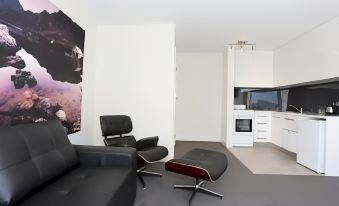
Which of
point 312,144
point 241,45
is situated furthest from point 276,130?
point 241,45

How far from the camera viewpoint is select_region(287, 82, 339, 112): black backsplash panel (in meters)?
4.63

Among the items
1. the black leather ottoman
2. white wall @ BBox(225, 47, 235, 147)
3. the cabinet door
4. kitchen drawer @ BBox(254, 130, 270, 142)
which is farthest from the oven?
the black leather ottoman

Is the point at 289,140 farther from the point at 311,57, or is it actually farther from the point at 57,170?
the point at 57,170

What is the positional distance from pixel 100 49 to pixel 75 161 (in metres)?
2.62

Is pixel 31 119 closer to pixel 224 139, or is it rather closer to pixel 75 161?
pixel 75 161

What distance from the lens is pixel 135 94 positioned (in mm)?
4391

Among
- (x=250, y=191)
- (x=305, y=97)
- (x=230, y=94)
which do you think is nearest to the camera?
(x=250, y=191)

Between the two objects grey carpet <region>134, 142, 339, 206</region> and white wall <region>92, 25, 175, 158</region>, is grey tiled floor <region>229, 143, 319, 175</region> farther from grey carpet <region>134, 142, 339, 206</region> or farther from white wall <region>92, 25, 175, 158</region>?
white wall <region>92, 25, 175, 158</region>

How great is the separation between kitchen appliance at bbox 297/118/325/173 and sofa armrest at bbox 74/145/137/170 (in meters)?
3.04

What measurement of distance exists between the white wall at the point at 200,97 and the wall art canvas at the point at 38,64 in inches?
151

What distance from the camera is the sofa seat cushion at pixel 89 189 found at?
151 centimetres

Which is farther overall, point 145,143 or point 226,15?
point 226,15

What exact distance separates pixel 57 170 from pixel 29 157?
319 mm

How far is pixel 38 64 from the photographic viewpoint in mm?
2451
